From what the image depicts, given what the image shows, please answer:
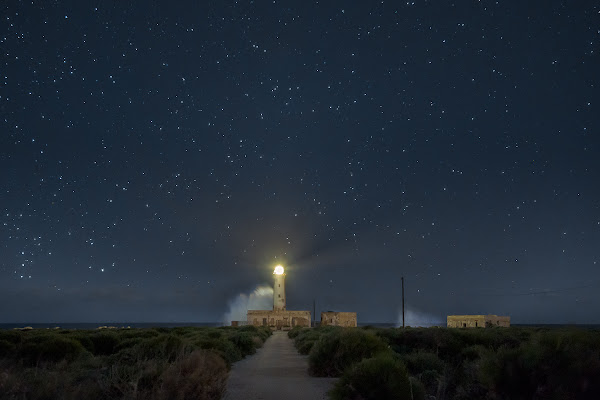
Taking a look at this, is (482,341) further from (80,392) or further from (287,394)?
(80,392)

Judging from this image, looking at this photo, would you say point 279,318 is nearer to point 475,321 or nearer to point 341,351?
point 475,321

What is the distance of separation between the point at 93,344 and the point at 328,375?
14136 mm

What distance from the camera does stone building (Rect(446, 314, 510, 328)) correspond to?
64425 millimetres

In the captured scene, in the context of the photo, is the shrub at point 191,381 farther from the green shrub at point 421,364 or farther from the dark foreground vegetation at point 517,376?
the green shrub at point 421,364

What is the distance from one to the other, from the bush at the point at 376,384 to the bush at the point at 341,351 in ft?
15.5

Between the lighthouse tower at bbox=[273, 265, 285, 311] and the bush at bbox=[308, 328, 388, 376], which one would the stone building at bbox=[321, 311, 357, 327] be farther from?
the bush at bbox=[308, 328, 388, 376]

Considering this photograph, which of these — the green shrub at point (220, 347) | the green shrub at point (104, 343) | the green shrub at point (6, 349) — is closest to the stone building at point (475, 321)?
the green shrub at point (220, 347)

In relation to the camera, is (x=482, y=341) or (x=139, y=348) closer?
(x=139, y=348)

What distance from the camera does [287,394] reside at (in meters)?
11.6

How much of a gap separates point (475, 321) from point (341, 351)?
2220 inches

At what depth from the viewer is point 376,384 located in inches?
337

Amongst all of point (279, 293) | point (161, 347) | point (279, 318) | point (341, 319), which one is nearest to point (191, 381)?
point (161, 347)

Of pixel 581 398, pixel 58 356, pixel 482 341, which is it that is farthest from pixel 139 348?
pixel 482 341

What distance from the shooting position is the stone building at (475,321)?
211 ft
